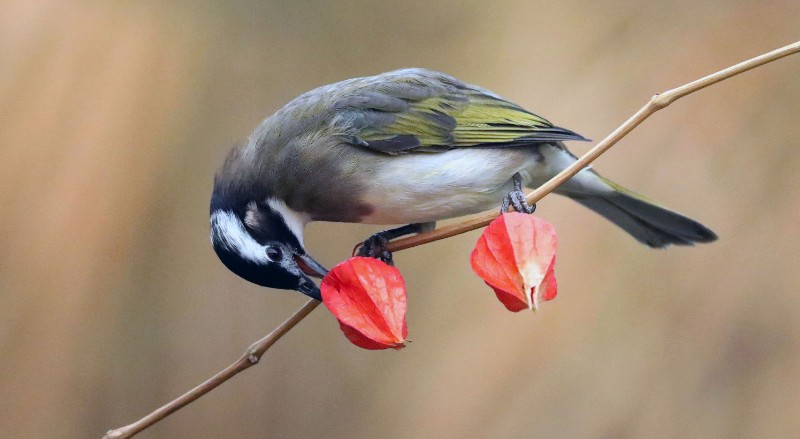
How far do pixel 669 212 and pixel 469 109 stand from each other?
0.54 m

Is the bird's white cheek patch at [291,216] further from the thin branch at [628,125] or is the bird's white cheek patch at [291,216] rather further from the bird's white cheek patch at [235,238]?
the thin branch at [628,125]

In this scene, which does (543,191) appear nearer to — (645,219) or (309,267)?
(309,267)

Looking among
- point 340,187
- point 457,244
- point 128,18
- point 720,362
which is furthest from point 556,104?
point 128,18

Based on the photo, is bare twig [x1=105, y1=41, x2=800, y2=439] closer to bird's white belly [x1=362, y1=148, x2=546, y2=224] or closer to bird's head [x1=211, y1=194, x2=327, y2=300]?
bird's head [x1=211, y1=194, x2=327, y2=300]

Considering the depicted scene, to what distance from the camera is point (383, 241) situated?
196cm

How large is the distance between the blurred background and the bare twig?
1479mm

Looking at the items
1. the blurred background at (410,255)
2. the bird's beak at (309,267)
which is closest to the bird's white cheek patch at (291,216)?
the bird's beak at (309,267)

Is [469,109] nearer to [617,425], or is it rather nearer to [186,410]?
[617,425]

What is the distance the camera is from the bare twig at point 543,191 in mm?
1082

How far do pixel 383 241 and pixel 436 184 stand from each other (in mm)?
239

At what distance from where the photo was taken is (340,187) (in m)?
1.83

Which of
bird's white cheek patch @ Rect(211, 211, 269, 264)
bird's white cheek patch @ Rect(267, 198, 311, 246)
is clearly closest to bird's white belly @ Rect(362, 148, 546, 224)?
bird's white cheek patch @ Rect(267, 198, 311, 246)

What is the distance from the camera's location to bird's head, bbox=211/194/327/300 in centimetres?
155

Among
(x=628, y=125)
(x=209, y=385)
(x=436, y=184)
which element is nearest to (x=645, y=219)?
(x=436, y=184)
